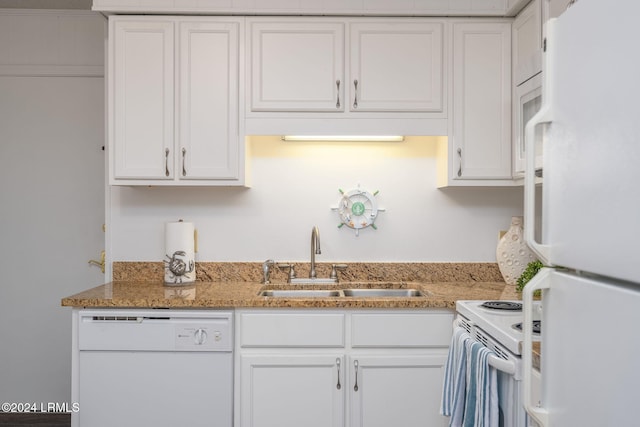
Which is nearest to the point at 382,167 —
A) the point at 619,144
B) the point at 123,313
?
the point at 123,313

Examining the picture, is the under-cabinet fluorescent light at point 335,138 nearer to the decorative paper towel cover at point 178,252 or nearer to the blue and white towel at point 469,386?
the decorative paper towel cover at point 178,252

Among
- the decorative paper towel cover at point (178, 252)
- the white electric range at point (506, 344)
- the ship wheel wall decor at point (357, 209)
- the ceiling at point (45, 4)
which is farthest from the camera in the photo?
the ceiling at point (45, 4)

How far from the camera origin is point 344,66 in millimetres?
2555

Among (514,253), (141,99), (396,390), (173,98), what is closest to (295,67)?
(173,98)

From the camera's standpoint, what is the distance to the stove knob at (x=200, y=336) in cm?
222

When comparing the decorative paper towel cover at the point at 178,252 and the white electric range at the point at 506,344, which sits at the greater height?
the decorative paper towel cover at the point at 178,252

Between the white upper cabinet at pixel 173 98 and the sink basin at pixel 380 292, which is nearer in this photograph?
the white upper cabinet at pixel 173 98

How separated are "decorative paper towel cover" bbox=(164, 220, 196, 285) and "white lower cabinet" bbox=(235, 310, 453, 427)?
21.7 inches

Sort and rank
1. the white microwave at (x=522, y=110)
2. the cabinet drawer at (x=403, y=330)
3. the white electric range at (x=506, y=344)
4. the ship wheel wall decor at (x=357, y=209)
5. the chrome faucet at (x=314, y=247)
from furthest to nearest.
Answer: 1. the ship wheel wall decor at (x=357, y=209)
2. the chrome faucet at (x=314, y=247)
3. the cabinet drawer at (x=403, y=330)
4. the white microwave at (x=522, y=110)
5. the white electric range at (x=506, y=344)

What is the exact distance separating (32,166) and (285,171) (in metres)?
1.67

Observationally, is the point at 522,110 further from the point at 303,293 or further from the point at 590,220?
the point at 590,220

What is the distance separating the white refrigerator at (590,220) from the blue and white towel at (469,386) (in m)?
0.51

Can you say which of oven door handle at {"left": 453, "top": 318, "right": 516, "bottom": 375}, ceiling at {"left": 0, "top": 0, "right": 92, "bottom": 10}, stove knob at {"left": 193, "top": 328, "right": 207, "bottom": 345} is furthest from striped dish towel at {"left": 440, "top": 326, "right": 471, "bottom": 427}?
ceiling at {"left": 0, "top": 0, "right": 92, "bottom": 10}

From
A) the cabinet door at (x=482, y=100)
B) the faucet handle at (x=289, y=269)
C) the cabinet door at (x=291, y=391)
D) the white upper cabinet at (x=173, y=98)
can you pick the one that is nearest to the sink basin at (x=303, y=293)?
the faucet handle at (x=289, y=269)
